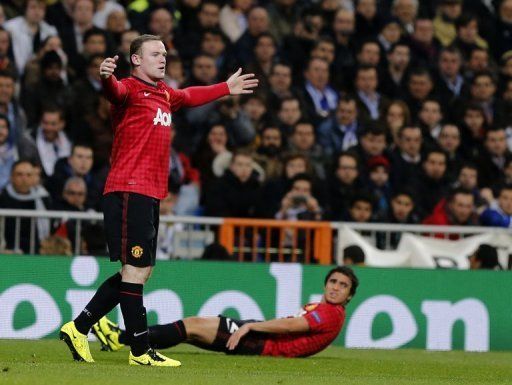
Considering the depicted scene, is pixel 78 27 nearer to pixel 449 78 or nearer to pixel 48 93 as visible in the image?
pixel 48 93

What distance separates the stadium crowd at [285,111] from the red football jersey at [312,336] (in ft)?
10.1

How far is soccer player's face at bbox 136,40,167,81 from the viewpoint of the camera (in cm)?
1041

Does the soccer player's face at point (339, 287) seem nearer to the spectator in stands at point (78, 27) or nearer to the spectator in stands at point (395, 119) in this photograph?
the spectator in stands at point (78, 27)

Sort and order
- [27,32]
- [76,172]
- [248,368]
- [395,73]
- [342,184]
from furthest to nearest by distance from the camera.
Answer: [395,73] < [342,184] < [27,32] < [76,172] < [248,368]

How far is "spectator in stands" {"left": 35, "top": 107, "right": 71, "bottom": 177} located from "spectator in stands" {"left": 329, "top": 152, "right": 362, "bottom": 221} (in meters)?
3.10

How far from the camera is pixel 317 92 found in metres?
19.5

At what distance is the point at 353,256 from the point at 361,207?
4.00ft

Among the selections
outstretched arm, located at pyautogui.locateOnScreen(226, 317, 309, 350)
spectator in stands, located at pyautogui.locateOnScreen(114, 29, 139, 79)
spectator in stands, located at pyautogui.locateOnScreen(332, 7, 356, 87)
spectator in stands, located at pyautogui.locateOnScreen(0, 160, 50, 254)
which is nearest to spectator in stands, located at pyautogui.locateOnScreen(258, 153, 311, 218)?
spectator in stands, located at pyautogui.locateOnScreen(114, 29, 139, 79)

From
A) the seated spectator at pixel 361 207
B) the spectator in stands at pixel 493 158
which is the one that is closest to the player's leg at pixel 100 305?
the seated spectator at pixel 361 207

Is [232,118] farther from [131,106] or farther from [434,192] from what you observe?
[131,106]

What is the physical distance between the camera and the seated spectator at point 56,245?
14883 mm

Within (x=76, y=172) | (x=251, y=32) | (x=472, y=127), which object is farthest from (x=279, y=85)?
(x=76, y=172)

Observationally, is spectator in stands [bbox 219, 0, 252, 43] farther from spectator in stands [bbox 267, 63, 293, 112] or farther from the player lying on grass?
the player lying on grass

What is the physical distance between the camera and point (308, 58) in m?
20.0
